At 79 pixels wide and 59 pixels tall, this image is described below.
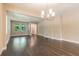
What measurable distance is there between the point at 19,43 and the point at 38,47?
1.54 ft

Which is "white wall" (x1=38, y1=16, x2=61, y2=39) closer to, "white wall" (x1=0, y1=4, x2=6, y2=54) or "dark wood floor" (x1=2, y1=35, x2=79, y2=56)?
"dark wood floor" (x1=2, y1=35, x2=79, y2=56)

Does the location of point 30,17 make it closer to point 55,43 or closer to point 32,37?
point 32,37

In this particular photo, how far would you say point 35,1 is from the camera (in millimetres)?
2514

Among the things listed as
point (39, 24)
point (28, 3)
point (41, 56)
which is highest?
point (28, 3)

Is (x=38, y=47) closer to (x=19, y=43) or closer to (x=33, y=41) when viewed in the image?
(x=33, y=41)

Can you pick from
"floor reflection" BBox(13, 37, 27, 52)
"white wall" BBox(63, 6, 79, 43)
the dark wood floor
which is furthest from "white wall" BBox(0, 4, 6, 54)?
"white wall" BBox(63, 6, 79, 43)

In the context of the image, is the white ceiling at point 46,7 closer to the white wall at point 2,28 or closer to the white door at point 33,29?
the white wall at point 2,28

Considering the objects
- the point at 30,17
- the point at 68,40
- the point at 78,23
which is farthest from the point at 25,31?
the point at 78,23

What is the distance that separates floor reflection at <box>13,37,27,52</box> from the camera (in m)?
2.59

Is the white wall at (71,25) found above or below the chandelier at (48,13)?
below

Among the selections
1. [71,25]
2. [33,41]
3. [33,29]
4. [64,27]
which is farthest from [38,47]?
[71,25]

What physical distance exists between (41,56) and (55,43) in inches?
17.4

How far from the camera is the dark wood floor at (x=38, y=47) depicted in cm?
251

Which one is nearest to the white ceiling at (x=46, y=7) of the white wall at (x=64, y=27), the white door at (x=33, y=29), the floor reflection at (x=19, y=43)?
the white wall at (x=64, y=27)
